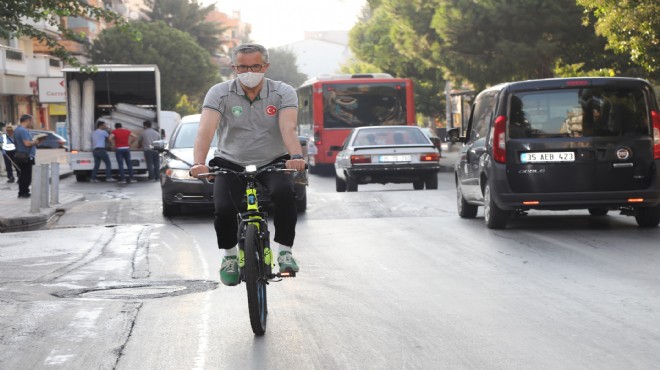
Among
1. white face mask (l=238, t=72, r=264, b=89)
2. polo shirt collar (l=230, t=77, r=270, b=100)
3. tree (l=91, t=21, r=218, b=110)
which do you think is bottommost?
polo shirt collar (l=230, t=77, r=270, b=100)

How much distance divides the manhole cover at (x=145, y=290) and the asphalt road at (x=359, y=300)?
2 centimetres

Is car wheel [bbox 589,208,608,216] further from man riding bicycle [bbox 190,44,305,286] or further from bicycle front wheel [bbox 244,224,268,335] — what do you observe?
bicycle front wheel [bbox 244,224,268,335]

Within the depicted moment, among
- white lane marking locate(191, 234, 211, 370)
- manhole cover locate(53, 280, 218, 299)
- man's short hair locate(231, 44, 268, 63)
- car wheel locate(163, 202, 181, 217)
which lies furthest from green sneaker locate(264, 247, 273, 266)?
car wheel locate(163, 202, 181, 217)

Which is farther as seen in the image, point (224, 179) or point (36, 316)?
point (36, 316)

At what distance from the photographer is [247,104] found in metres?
7.58

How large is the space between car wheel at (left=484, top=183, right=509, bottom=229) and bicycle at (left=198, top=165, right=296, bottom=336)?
7.04 meters

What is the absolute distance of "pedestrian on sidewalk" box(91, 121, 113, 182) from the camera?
33.4 metres

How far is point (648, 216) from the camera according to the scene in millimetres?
14133

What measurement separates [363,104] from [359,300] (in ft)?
92.1

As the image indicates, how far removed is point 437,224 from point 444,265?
4.63 meters

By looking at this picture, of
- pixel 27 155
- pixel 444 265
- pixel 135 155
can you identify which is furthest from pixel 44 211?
pixel 135 155

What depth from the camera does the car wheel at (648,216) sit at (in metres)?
14.1

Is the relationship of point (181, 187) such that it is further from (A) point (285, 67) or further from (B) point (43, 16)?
(A) point (285, 67)

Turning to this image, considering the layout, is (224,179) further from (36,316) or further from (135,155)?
(135,155)
